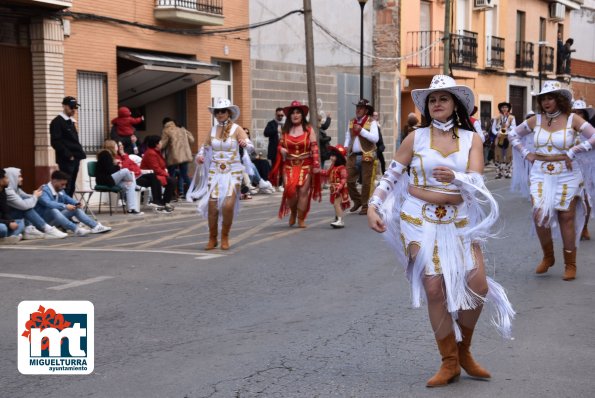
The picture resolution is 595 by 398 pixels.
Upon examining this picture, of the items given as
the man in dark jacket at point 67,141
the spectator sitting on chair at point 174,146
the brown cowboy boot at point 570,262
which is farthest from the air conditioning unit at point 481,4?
the brown cowboy boot at point 570,262

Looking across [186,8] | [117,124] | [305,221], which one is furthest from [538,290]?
[186,8]

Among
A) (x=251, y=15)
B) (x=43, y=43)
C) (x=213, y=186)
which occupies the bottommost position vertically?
(x=213, y=186)

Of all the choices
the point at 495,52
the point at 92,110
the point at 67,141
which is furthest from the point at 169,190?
the point at 495,52

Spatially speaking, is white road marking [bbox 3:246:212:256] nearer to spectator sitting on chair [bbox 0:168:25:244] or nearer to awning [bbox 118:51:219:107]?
spectator sitting on chair [bbox 0:168:25:244]

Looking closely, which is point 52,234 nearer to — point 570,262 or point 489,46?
point 570,262

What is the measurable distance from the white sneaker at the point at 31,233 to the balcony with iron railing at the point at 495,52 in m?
28.1

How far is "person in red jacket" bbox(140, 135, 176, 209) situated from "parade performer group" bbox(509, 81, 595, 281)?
9.05 metres

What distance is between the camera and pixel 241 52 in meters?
23.5

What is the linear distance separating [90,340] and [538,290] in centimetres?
442

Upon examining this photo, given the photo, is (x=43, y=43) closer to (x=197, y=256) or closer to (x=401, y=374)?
(x=197, y=256)

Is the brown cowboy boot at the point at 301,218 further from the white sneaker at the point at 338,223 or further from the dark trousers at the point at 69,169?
the dark trousers at the point at 69,169

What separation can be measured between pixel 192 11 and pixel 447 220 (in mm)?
16288

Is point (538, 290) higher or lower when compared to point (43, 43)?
lower

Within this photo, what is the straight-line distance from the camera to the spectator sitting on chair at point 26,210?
40.9 feet
